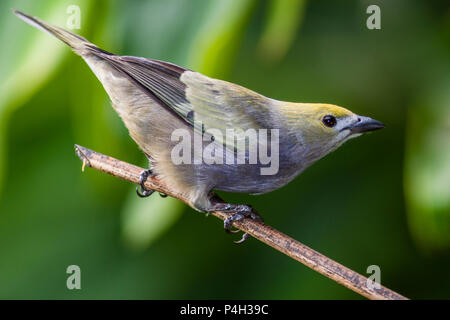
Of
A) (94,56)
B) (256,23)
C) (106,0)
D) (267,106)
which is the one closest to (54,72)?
(94,56)

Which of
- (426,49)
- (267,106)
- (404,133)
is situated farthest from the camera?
(404,133)

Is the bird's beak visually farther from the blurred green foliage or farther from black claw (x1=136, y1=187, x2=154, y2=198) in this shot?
black claw (x1=136, y1=187, x2=154, y2=198)

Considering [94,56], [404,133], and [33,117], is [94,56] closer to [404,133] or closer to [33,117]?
[33,117]

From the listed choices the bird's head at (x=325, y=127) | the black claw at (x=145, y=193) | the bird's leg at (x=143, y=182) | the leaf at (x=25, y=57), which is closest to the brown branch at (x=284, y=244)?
the bird's leg at (x=143, y=182)

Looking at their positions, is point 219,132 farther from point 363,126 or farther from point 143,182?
point 363,126

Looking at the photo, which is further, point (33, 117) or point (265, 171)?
point (33, 117)

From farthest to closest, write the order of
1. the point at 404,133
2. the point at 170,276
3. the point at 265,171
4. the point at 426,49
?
the point at 170,276
the point at 404,133
the point at 426,49
the point at 265,171

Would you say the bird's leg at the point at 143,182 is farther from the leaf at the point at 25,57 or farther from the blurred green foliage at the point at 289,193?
the leaf at the point at 25,57

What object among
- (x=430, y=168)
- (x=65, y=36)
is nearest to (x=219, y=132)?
(x=65, y=36)
